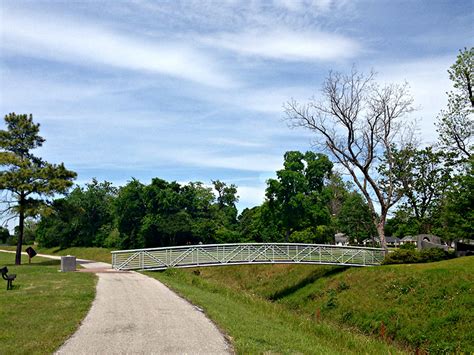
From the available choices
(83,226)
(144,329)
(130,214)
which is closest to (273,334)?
(144,329)

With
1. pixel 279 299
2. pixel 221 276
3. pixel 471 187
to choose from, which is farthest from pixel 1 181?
pixel 471 187

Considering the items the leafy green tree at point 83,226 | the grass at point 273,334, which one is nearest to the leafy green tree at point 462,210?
the grass at point 273,334

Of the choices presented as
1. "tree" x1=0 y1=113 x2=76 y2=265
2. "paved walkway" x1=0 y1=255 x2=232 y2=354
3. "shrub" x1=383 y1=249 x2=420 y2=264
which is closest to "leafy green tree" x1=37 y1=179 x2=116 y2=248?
"tree" x1=0 y1=113 x2=76 y2=265

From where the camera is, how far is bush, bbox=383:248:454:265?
25.6m

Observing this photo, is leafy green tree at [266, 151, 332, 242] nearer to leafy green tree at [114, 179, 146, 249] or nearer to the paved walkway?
leafy green tree at [114, 179, 146, 249]

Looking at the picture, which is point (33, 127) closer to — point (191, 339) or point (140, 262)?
point (140, 262)

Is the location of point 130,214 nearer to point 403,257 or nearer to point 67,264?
point 67,264

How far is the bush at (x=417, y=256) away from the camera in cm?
2559

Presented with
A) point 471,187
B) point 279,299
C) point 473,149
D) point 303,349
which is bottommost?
point 279,299

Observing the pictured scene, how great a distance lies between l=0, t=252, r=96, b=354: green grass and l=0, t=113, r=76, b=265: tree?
56.6ft

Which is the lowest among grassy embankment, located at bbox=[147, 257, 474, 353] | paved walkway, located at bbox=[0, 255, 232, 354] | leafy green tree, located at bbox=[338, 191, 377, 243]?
grassy embankment, located at bbox=[147, 257, 474, 353]

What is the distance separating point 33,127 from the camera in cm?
3678

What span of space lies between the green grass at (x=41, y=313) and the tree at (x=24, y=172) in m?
A: 17.3

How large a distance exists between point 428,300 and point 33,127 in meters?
33.3
